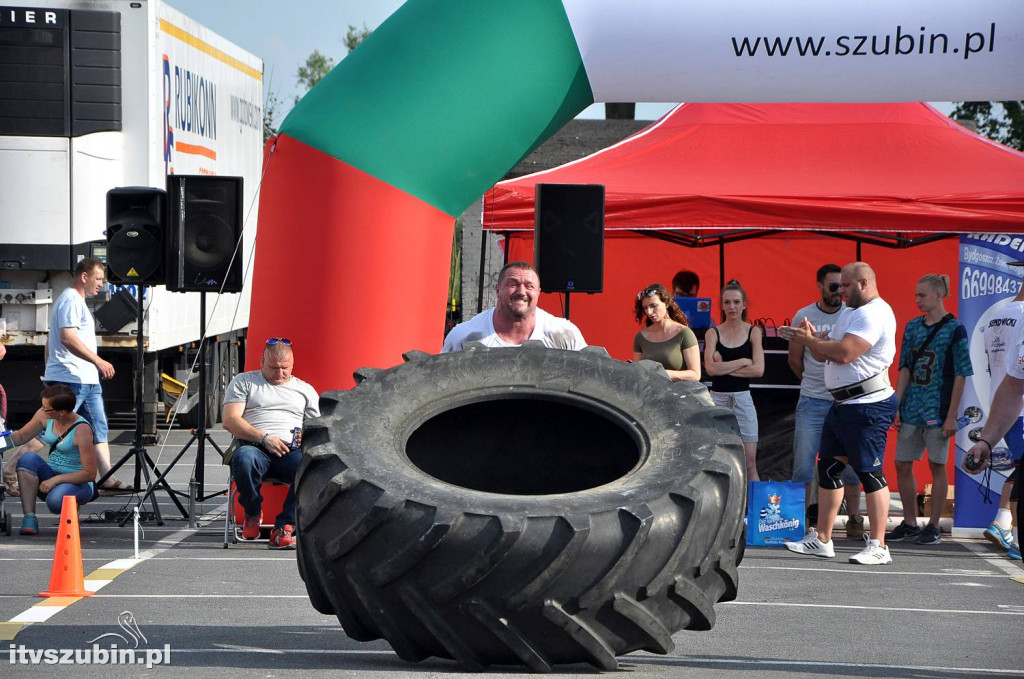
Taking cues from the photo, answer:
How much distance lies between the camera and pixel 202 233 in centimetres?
943

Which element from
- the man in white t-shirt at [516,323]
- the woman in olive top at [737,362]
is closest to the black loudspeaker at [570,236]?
the woman in olive top at [737,362]

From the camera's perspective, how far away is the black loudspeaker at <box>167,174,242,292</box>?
9.36 meters

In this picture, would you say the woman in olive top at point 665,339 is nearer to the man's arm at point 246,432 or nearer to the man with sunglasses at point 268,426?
the man with sunglasses at point 268,426

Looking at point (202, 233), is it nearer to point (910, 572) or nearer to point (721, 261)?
point (721, 261)

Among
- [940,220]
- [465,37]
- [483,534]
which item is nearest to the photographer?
[483,534]

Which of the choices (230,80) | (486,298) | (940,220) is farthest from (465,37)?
(486,298)

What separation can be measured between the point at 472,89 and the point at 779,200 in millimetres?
2710

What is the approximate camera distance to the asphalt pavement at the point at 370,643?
5156mm

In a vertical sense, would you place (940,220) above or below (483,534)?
above

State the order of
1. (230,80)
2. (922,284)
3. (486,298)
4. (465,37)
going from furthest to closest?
(486,298) → (230,80) → (922,284) → (465,37)

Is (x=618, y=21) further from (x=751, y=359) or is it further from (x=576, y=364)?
(x=576, y=364)

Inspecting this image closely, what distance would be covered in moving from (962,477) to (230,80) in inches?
413

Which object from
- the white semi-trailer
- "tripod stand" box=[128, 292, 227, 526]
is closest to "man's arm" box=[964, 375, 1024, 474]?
"tripod stand" box=[128, 292, 227, 526]

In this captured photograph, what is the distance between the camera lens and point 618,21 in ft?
27.0
